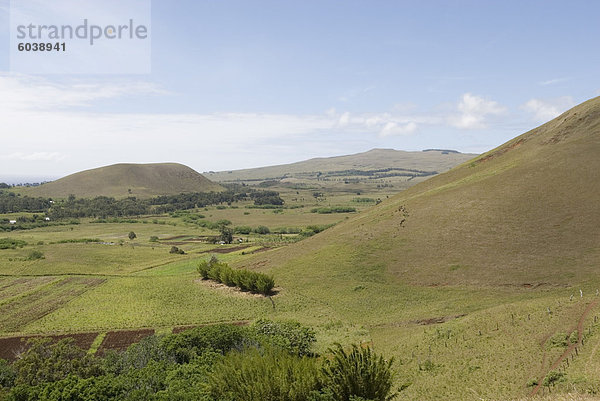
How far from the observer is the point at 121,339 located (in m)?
47.5

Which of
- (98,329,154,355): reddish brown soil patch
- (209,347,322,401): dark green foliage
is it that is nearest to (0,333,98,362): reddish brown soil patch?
(98,329,154,355): reddish brown soil patch

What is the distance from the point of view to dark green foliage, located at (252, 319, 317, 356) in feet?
125

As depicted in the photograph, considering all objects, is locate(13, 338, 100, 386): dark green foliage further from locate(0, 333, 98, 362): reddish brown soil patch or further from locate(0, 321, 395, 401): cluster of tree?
locate(0, 333, 98, 362): reddish brown soil patch

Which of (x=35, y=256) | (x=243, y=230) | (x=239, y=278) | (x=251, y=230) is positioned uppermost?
(x=239, y=278)

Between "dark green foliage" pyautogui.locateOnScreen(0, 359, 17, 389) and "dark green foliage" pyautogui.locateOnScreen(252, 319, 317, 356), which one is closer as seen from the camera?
"dark green foliage" pyautogui.locateOnScreen(0, 359, 17, 389)

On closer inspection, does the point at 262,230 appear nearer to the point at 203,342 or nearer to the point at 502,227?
the point at 502,227

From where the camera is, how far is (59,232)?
606 ft

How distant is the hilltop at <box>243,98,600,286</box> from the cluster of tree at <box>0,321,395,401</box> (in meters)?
29.0

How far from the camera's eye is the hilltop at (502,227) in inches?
2228

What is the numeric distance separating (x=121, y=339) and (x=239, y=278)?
21409mm

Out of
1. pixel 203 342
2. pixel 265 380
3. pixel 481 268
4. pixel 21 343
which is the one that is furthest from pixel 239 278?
pixel 265 380

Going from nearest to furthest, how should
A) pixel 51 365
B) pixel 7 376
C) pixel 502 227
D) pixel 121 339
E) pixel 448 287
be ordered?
pixel 7 376
pixel 51 365
pixel 121 339
pixel 448 287
pixel 502 227

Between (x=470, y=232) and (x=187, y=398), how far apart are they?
53725 mm

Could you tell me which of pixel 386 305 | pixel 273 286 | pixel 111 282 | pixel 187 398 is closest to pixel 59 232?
pixel 111 282
